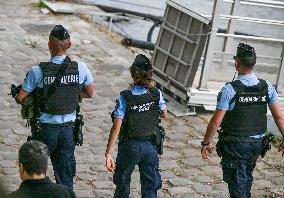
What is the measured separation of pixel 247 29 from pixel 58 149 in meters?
11.8

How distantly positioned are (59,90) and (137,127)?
0.87 meters

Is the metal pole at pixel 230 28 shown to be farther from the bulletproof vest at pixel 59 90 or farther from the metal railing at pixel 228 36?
the bulletproof vest at pixel 59 90

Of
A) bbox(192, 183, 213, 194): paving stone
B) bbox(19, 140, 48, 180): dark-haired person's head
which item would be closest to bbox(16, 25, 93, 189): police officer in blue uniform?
bbox(19, 140, 48, 180): dark-haired person's head

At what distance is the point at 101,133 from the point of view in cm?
944

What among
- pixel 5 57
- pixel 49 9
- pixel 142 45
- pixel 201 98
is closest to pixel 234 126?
pixel 201 98

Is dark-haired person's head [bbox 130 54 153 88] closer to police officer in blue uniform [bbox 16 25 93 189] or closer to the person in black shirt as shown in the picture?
police officer in blue uniform [bbox 16 25 93 189]

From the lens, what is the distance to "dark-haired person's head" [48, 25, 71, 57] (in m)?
6.11

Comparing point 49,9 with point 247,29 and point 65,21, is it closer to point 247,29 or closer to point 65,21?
point 65,21

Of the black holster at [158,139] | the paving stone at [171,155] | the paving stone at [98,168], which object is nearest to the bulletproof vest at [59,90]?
the black holster at [158,139]

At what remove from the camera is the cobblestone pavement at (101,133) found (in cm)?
788

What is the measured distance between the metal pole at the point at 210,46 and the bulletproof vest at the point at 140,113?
4.03 m

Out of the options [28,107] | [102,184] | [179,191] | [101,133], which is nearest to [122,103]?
[28,107]

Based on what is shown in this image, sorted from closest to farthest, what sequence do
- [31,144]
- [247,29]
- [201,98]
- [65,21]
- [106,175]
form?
1. [31,144]
2. [106,175]
3. [201,98]
4. [65,21]
5. [247,29]

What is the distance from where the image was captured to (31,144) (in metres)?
4.39
